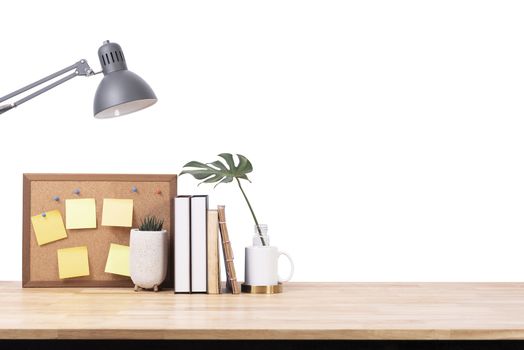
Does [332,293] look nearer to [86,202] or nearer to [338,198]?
[338,198]

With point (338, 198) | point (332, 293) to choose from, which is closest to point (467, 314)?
point (332, 293)

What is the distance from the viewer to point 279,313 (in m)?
1.58

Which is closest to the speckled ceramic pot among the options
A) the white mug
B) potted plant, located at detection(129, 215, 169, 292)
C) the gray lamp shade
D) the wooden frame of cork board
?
potted plant, located at detection(129, 215, 169, 292)

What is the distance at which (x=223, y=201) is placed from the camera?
2.34 metres

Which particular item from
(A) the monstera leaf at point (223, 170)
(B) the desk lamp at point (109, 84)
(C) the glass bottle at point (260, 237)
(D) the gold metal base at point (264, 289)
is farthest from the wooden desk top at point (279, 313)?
(B) the desk lamp at point (109, 84)

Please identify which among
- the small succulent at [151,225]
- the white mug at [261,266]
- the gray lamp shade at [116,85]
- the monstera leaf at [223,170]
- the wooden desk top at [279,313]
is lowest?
the wooden desk top at [279,313]

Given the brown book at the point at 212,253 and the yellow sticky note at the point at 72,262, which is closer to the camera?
the brown book at the point at 212,253

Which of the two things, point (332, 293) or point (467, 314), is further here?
point (332, 293)

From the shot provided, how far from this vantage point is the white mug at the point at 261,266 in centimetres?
195

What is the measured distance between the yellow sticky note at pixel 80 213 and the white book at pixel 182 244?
0.88 feet

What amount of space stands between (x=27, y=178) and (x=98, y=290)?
1.22 feet

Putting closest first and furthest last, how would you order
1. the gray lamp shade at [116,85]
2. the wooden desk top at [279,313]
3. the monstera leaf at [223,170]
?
1. the wooden desk top at [279,313]
2. the gray lamp shade at [116,85]
3. the monstera leaf at [223,170]

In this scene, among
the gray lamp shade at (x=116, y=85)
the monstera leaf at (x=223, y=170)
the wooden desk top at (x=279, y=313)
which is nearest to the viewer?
the wooden desk top at (x=279, y=313)

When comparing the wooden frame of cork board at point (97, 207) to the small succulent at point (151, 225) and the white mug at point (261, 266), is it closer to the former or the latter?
the small succulent at point (151, 225)
